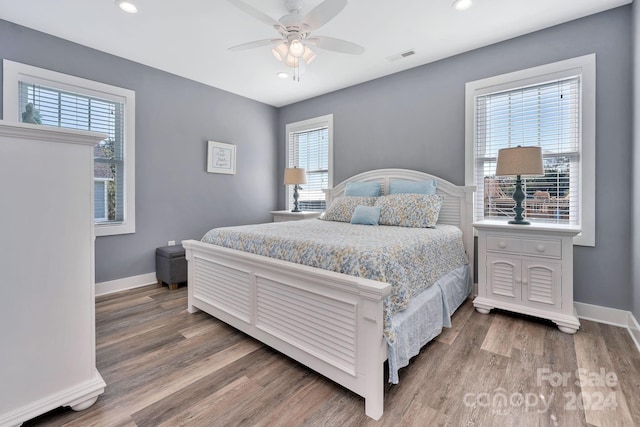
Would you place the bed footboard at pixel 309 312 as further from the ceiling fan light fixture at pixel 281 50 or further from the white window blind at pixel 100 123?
the ceiling fan light fixture at pixel 281 50

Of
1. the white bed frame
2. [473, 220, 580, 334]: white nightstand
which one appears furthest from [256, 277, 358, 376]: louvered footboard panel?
[473, 220, 580, 334]: white nightstand

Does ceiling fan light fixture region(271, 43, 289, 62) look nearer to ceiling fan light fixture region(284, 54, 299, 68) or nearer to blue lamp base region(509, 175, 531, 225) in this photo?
ceiling fan light fixture region(284, 54, 299, 68)

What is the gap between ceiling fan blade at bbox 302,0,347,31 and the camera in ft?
6.27

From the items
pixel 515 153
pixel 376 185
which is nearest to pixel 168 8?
pixel 376 185

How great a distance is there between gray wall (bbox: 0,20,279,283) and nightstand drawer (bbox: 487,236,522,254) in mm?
3385

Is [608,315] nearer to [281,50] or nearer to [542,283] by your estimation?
[542,283]

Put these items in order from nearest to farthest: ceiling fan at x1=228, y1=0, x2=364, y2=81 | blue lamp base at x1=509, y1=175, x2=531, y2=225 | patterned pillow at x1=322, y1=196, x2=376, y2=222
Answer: ceiling fan at x1=228, y1=0, x2=364, y2=81 < blue lamp base at x1=509, y1=175, x2=531, y2=225 < patterned pillow at x1=322, y1=196, x2=376, y2=222

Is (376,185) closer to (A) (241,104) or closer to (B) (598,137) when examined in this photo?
(B) (598,137)

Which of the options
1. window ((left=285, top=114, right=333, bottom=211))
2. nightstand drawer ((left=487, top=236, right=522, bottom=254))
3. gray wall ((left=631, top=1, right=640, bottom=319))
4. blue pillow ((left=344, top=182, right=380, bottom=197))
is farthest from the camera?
window ((left=285, top=114, right=333, bottom=211))

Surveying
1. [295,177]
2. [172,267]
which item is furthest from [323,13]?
[172,267]

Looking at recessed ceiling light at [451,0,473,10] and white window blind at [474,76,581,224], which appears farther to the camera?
white window blind at [474,76,581,224]

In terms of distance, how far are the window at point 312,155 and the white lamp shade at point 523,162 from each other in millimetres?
2357

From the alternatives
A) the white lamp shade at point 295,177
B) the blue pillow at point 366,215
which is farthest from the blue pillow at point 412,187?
the white lamp shade at point 295,177

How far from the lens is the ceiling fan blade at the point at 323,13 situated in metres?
1.91
